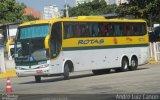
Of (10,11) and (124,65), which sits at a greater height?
(10,11)

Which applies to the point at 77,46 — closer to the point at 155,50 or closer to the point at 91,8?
the point at 155,50

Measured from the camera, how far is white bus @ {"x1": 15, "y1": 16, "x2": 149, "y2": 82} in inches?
1096

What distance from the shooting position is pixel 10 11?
248 ft

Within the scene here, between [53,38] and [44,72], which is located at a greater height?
[53,38]

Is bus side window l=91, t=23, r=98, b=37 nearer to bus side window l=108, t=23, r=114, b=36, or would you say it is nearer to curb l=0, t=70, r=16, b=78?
bus side window l=108, t=23, r=114, b=36

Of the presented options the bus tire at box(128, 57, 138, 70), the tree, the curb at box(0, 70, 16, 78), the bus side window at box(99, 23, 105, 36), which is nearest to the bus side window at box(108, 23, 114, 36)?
the bus side window at box(99, 23, 105, 36)

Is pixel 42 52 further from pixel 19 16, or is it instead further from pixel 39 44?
pixel 19 16

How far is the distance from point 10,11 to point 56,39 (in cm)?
4864

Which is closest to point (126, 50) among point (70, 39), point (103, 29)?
point (103, 29)

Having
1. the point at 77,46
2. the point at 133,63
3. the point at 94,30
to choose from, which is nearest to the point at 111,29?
the point at 94,30

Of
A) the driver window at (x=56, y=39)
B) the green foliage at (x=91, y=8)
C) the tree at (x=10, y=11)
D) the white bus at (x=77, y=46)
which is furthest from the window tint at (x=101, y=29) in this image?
the green foliage at (x=91, y=8)

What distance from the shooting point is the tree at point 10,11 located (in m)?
73.9

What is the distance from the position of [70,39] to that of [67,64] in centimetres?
136

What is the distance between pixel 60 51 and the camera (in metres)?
28.4
